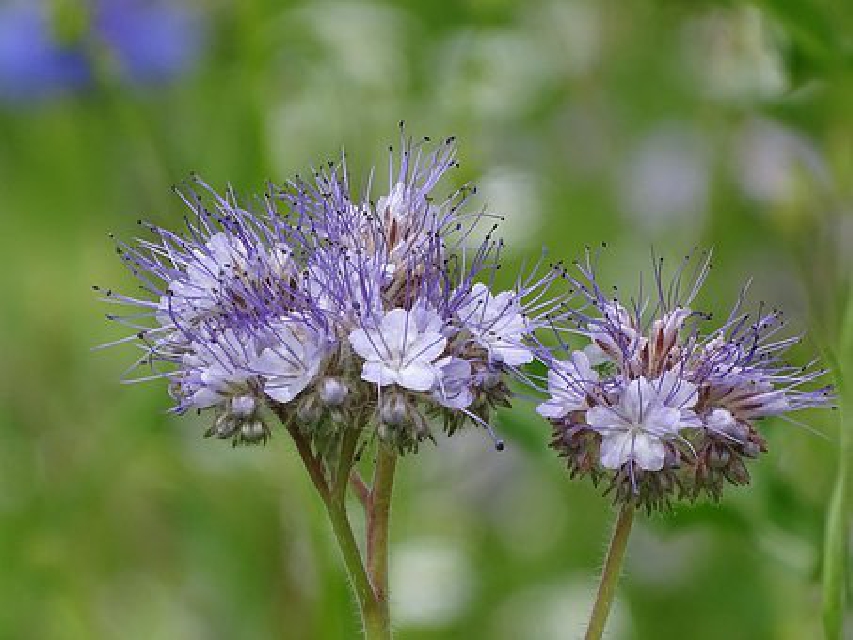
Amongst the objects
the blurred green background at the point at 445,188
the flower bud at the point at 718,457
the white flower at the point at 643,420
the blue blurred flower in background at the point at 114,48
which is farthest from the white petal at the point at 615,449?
the blue blurred flower in background at the point at 114,48

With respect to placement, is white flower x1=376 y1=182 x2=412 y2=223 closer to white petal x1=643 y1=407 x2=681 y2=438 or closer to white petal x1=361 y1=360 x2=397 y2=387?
white petal x1=361 y1=360 x2=397 y2=387

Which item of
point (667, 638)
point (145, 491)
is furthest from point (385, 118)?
point (667, 638)

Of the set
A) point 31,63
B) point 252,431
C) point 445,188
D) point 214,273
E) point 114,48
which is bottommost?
point 252,431

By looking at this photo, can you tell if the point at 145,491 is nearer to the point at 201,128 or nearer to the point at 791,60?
the point at 201,128

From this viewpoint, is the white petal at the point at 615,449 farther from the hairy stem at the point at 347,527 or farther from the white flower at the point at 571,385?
the hairy stem at the point at 347,527

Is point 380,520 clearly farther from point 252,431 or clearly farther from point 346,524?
point 252,431

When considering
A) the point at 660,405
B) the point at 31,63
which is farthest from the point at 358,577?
the point at 31,63
